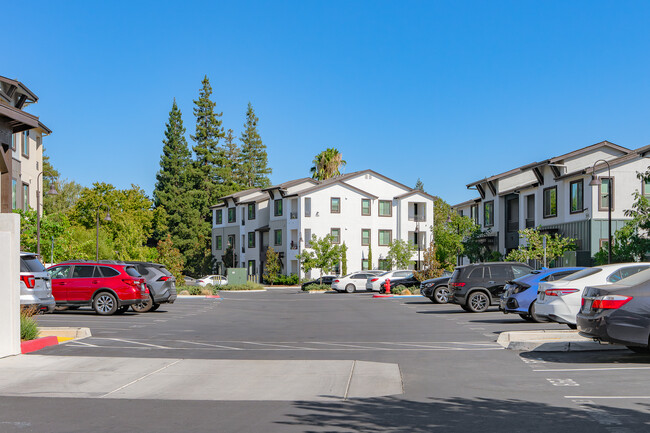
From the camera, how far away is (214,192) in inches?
4003

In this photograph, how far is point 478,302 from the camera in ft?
88.8

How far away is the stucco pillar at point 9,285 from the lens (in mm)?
12961

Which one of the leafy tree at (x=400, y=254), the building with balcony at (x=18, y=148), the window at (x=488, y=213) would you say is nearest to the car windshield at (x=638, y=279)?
the building with balcony at (x=18, y=148)

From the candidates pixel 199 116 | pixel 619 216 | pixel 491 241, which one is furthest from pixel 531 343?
pixel 199 116

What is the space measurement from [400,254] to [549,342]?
193 ft

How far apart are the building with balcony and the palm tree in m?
50.3

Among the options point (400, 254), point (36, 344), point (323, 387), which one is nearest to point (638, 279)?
point (323, 387)

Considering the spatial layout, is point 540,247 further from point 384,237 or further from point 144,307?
point 384,237

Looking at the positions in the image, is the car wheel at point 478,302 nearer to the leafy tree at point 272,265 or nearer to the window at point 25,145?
the window at point 25,145

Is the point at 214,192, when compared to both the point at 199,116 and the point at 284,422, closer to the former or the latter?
the point at 199,116

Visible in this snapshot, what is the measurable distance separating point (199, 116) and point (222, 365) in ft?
324

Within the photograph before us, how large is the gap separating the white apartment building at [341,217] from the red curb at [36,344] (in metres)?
58.9

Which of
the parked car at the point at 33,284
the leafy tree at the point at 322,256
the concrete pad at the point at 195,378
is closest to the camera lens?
the concrete pad at the point at 195,378

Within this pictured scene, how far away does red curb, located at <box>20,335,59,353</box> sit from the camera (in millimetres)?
13676
